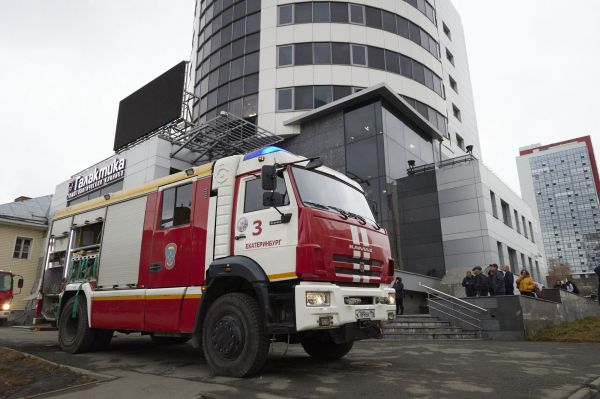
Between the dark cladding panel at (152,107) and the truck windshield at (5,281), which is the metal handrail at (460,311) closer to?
the dark cladding panel at (152,107)

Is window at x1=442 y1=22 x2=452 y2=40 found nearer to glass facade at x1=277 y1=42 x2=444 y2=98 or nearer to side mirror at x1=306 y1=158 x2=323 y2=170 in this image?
glass facade at x1=277 y1=42 x2=444 y2=98

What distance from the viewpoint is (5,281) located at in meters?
20.2

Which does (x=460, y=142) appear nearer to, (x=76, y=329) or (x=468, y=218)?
(x=468, y=218)

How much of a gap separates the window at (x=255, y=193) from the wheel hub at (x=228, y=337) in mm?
1584

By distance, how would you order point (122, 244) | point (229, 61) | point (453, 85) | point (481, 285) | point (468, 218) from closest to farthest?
point (122, 244) → point (481, 285) → point (468, 218) → point (229, 61) → point (453, 85)

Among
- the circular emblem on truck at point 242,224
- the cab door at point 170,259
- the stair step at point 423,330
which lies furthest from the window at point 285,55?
the circular emblem on truck at point 242,224

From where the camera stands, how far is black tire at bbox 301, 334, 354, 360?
6926 millimetres

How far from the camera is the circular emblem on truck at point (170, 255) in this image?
21.8 feet

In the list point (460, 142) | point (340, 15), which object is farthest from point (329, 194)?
point (460, 142)

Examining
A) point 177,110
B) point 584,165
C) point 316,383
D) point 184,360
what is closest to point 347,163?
point 177,110

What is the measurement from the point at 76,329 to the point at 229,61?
76.6ft

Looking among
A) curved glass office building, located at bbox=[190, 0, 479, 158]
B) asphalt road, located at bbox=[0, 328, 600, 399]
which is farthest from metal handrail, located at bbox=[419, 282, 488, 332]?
curved glass office building, located at bbox=[190, 0, 479, 158]

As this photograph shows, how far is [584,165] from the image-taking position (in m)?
121

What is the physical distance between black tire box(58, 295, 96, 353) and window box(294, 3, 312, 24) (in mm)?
23404
